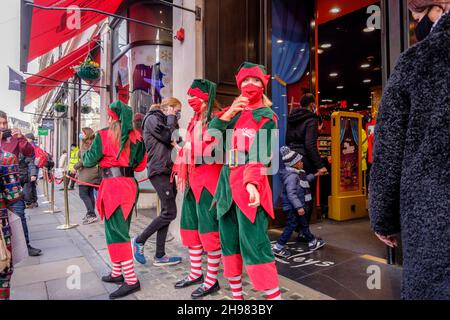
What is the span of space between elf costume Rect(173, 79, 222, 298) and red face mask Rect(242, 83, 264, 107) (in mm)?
524

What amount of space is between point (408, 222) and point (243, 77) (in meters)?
1.60

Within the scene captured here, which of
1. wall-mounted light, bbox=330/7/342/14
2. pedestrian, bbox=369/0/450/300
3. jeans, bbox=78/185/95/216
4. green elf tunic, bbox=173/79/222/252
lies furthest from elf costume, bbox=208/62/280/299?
wall-mounted light, bbox=330/7/342/14

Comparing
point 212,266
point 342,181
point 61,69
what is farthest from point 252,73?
point 61,69

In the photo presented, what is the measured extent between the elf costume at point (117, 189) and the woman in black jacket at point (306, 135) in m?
2.42

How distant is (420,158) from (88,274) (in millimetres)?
3660

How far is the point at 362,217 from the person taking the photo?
20.6 ft

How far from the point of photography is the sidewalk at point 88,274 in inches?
116

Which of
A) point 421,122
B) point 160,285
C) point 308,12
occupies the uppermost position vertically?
point 308,12

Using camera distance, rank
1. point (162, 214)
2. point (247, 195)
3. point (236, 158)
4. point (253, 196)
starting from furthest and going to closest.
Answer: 1. point (162, 214)
2. point (236, 158)
3. point (247, 195)
4. point (253, 196)

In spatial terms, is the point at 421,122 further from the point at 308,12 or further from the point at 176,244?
the point at 308,12

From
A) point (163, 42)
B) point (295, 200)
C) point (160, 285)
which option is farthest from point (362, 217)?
point (163, 42)

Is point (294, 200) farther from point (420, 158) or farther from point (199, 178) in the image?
point (420, 158)

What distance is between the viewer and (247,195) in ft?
7.22

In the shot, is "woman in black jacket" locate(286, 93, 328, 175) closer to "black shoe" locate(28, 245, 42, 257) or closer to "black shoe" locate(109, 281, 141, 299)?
"black shoe" locate(109, 281, 141, 299)
